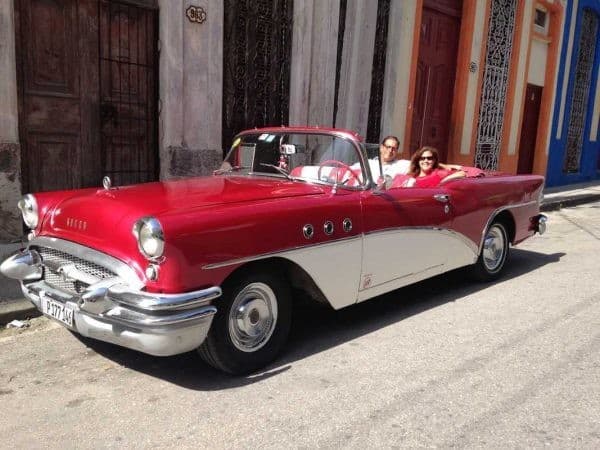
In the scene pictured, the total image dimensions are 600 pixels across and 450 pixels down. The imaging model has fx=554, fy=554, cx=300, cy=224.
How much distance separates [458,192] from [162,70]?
4151mm

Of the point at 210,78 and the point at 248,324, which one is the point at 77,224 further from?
the point at 210,78

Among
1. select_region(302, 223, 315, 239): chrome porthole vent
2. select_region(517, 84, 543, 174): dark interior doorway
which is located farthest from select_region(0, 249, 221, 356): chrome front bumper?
select_region(517, 84, 543, 174): dark interior doorway

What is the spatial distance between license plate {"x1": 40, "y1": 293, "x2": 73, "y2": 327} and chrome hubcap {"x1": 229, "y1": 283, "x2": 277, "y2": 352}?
87 cm

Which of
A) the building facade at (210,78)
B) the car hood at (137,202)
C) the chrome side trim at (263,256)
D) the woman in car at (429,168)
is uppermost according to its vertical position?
the building facade at (210,78)

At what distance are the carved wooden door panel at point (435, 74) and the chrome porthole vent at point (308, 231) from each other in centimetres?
833

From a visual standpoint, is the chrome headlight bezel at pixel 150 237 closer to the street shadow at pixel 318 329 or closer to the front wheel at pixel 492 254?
the street shadow at pixel 318 329

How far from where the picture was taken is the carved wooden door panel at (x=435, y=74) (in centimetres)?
1119

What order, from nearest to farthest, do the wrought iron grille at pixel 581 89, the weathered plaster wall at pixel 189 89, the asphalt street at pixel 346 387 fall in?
1. the asphalt street at pixel 346 387
2. the weathered plaster wall at pixel 189 89
3. the wrought iron grille at pixel 581 89

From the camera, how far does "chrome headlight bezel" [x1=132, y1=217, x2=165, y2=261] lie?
2688mm

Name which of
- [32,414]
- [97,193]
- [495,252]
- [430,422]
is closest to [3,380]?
[32,414]

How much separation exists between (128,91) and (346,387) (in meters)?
5.10

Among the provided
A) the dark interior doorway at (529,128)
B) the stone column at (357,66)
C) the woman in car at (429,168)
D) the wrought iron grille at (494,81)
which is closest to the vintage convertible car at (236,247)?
the woman in car at (429,168)

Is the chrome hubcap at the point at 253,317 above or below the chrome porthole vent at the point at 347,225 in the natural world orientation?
below

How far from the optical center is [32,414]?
2.75 metres
